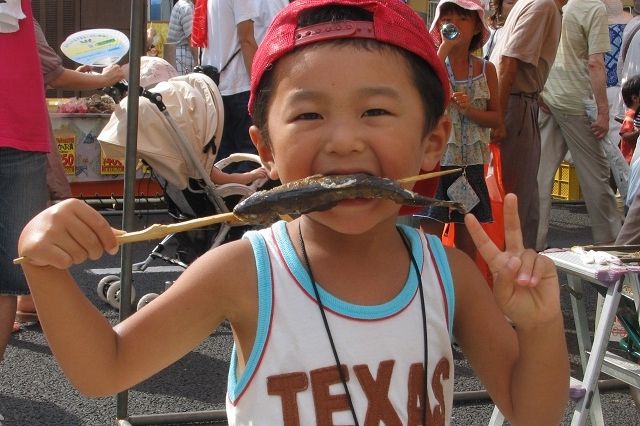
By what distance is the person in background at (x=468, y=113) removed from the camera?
454 cm

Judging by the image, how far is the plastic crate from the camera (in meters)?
9.11

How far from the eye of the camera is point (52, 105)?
816 centimetres

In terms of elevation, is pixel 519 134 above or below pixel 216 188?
above

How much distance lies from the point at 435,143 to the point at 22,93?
2.14m

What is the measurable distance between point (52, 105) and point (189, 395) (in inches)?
189

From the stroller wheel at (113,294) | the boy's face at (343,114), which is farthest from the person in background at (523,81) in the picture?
the boy's face at (343,114)

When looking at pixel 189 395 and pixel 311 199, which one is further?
pixel 189 395

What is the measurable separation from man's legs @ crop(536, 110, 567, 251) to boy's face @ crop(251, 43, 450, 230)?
16.8 feet

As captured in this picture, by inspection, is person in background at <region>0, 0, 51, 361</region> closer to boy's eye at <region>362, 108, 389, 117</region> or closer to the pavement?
the pavement

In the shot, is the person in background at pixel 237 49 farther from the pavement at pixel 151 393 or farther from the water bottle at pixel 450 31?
the water bottle at pixel 450 31

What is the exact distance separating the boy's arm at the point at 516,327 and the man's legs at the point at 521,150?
11.2 feet

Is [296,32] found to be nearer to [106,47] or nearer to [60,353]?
[60,353]

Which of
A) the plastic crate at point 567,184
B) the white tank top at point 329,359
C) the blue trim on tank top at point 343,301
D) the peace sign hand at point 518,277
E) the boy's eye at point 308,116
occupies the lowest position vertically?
the plastic crate at point 567,184

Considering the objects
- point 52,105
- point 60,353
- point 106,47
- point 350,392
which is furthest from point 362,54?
point 52,105
